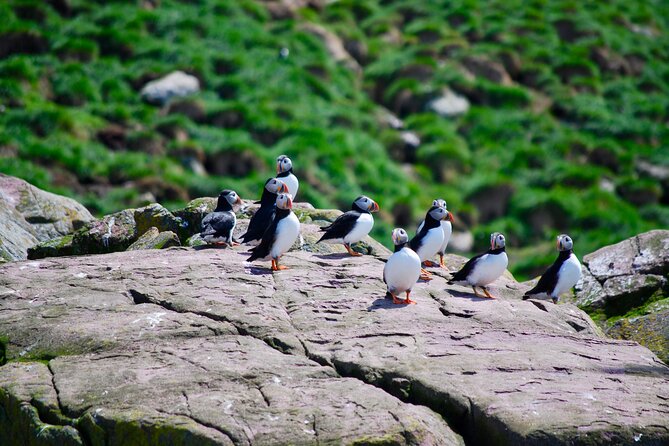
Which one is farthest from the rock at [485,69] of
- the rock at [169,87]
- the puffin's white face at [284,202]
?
the puffin's white face at [284,202]

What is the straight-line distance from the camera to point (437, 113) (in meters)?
23.9

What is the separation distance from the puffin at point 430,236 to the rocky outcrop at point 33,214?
5253 mm

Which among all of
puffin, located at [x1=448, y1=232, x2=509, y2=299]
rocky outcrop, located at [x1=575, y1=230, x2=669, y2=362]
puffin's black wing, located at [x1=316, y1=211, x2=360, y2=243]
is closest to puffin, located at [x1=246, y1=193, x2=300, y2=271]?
puffin's black wing, located at [x1=316, y1=211, x2=360, y2=243]

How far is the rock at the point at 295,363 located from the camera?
21.8 feet

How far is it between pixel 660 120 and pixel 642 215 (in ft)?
21.4

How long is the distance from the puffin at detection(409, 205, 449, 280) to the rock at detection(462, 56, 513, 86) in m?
15.9

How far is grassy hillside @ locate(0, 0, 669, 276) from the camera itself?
733 inches

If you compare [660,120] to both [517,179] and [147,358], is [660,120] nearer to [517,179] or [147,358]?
[517,179]

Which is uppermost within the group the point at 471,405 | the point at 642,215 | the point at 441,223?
the point at 471,405

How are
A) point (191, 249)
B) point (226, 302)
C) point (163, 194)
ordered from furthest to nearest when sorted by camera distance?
point (163, 194) < point (191, 249) < point (226, 302)

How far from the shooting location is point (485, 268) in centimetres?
964

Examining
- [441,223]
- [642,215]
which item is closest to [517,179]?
[642,215]

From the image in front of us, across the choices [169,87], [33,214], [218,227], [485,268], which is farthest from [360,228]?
[169,87]

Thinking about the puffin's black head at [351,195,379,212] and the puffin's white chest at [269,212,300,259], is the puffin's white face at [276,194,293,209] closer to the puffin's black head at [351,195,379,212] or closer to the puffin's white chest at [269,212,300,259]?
the puffin's white chest at [269,212,300,259]
